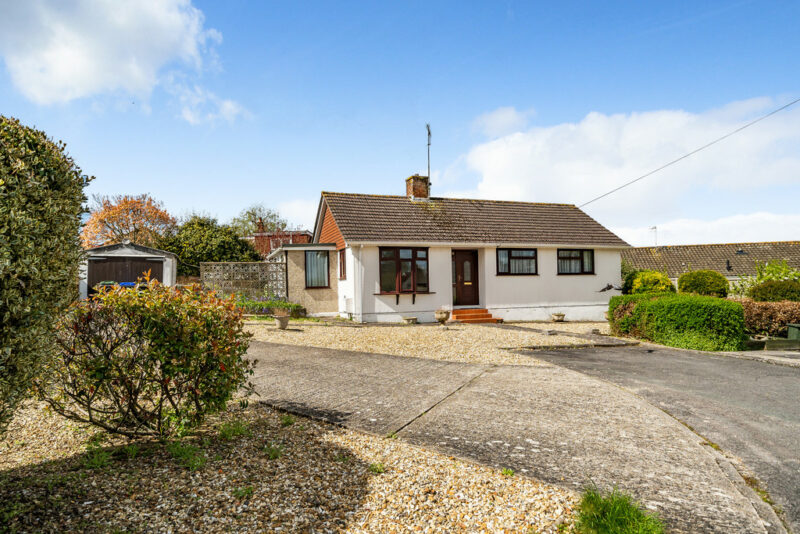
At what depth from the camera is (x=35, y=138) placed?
11.2ft

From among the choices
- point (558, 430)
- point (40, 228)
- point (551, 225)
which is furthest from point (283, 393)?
point (551, 225)

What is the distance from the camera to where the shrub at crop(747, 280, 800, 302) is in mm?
15148

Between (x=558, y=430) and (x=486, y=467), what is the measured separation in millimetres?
1530

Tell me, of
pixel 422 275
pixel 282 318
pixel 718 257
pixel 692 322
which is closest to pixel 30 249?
pixel 282 318

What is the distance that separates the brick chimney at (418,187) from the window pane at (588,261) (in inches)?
307

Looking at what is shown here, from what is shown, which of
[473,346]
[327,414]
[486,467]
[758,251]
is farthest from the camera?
[758,251]

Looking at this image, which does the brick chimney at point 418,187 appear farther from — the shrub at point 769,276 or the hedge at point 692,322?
the shrub at point 769,276

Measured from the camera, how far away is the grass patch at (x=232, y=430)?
16.0 ft

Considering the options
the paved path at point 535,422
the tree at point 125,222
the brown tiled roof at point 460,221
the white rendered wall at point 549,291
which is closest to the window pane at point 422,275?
the brown tiled roof at point 460,221

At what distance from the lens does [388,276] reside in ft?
58.9

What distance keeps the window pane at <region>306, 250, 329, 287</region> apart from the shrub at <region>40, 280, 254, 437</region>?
14439 millimetres

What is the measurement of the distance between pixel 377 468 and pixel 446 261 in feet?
48.9

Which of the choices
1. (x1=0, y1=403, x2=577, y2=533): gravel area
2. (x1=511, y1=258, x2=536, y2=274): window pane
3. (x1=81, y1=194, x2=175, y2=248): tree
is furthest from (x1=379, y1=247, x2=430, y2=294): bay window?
(x1=81, y1=194, x2=175, y2=248): tree

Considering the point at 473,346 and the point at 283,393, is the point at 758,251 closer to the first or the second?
the point at 473,346
